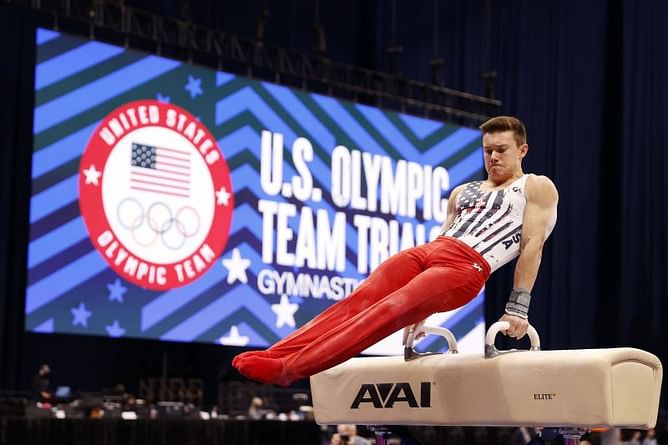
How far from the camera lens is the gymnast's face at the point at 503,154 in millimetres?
4016

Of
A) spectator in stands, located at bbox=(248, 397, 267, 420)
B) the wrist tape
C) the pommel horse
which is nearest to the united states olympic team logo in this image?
spectator in stands, located at bbox=(248, 397, 267, 420)

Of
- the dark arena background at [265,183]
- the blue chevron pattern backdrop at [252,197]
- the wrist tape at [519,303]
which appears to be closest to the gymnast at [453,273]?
the wrist tape at [519,303]

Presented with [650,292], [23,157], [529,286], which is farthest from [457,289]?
[650,292]

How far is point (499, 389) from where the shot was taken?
11.9 feet

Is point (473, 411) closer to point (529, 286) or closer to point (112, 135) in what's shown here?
point (529, 286)

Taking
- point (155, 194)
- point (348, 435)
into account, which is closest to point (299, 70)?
point (155, 194)

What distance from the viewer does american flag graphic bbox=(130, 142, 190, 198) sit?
1011cm

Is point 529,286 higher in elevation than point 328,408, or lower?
higher

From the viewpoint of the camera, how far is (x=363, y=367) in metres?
4.11

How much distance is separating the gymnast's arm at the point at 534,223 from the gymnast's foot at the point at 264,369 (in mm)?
841

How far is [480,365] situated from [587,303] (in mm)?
10405

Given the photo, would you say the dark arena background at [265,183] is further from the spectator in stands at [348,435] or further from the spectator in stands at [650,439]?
the spectator in stands at [348,435]

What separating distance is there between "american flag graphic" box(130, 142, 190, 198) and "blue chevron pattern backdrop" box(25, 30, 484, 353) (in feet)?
1.56

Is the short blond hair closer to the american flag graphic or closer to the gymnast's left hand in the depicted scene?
the gymnast's left hand
